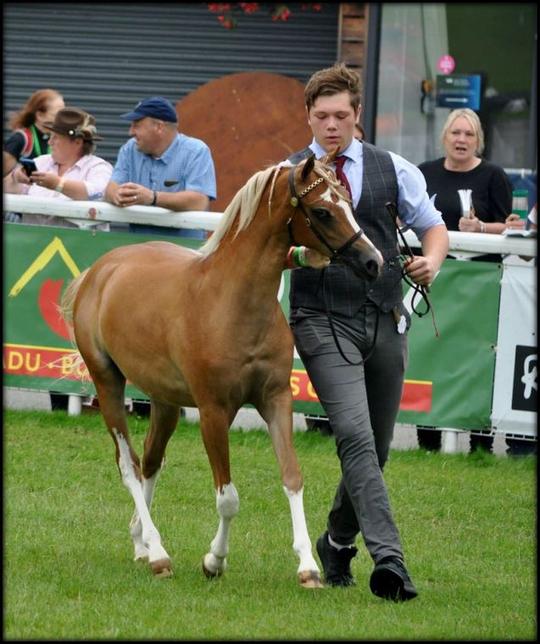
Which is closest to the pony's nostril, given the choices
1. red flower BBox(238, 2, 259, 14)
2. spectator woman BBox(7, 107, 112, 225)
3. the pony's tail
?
the pony's tail

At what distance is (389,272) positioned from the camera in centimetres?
620

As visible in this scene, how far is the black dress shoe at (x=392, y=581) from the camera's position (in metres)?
5.86

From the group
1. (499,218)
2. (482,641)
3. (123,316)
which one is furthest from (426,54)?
(482,641)

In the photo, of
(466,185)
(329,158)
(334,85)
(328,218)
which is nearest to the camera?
(328,218)

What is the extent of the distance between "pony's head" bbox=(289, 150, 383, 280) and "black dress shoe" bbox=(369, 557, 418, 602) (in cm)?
119

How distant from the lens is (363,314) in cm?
619

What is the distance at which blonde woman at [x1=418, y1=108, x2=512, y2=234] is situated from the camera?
32.3 ft

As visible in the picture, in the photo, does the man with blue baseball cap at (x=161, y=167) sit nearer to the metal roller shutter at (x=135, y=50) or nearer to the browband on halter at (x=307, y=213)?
the browband on halter at (x=307, y=213)

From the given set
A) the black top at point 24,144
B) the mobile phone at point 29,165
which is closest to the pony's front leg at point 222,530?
the mobile phone at point 29,165

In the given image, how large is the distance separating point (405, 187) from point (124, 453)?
2019 mm

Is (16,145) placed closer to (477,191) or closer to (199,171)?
(199,171)

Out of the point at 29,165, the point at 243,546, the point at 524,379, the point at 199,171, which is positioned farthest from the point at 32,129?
the point at 243,546

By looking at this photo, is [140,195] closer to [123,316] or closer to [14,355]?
[14,355]

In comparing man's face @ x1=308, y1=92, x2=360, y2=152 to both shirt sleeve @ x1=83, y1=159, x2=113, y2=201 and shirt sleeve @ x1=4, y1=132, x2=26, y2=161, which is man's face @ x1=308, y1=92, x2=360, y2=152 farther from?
shirt sleeve @ x1=4, y1=132, x2=26, y2=161
